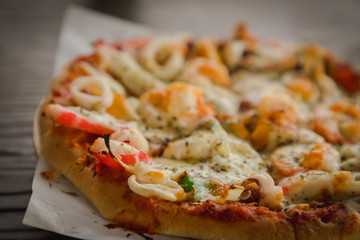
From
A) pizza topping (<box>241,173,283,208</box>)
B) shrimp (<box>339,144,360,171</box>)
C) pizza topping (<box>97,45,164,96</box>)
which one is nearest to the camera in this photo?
pizza topping (<box>241,173,283,208</box>)

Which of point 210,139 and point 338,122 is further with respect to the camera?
point 338,122

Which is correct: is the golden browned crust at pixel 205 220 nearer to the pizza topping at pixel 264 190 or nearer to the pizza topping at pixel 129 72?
the pizza topping at pixel 264 190

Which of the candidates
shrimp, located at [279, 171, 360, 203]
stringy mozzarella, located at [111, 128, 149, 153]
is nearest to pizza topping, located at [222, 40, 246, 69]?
stringy mozzarella, located at [111, 128, 149, 153]

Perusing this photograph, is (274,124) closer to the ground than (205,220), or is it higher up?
higher up

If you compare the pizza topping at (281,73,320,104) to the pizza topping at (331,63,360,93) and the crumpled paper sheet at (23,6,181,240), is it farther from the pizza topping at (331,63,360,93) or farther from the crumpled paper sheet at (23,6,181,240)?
the crumpled paper sheet at (23,6,181,240)

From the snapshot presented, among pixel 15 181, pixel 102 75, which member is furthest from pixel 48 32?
pixel 15 181

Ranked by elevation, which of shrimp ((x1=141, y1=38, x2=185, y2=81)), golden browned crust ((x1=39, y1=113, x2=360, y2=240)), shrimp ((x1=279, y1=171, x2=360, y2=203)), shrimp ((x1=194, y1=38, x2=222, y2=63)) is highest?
shrimp ((x1=194, y1=38, x2=222, y2=63))

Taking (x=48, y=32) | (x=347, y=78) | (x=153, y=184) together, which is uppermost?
(x=347, y=78)

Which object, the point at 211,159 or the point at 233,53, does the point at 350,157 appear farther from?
the point at 233,53
